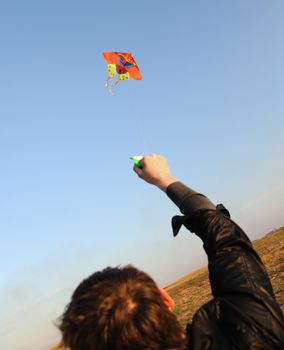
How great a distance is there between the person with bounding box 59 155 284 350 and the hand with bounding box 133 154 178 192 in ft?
1.96

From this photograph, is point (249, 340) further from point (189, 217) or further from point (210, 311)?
point (189, 217)

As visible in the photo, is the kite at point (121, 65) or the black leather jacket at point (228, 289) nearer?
the black leather jacket at point (228, 289)

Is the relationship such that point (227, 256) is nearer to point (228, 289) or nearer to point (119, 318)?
point (228, 289)

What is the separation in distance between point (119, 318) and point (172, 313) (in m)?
0.36

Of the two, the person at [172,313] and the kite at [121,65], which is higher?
the kite at [121,65]

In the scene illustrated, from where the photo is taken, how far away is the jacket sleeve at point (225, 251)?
96.3 inches

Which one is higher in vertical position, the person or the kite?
the kite

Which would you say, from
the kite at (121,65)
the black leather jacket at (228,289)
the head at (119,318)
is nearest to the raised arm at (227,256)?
the black leather jacket at (228,289)

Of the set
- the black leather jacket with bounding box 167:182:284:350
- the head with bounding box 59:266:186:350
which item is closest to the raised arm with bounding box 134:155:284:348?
the black leather jacket with bounding box 167:182:284:350

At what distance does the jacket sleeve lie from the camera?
245cm

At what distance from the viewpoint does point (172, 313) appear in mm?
2369

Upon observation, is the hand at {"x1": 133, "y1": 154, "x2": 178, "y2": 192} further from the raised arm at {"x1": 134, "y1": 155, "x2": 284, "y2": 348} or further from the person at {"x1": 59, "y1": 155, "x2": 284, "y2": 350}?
the person at {"x1": 59, "y1": 155, "x2": 284, "y2": 350}

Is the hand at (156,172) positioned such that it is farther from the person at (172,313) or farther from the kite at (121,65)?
the kite at (121,65)

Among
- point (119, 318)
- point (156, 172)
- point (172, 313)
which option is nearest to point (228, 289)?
point (172, 313)
